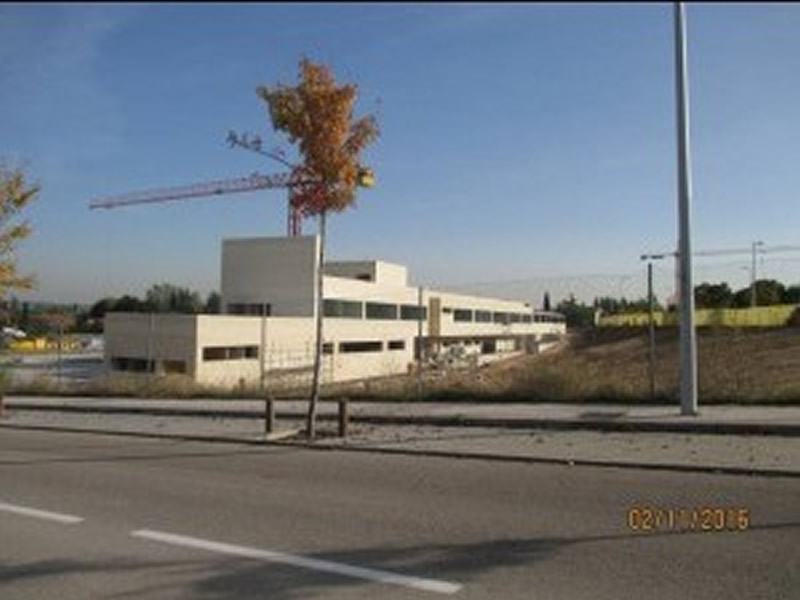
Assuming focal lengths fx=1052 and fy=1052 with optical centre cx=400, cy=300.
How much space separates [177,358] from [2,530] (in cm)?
5161

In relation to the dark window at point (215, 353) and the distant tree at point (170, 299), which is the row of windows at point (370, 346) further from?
the distant tree at point (170, 299)

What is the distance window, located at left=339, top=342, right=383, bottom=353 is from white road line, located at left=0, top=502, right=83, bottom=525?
66.2 m

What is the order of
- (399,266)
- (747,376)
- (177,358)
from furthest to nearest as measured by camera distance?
1. (399,266)
2. (177,358)
3. (747,376)

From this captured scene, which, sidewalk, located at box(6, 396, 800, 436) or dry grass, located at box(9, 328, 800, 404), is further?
dry grass, located at box(9, 328, 800, 404)

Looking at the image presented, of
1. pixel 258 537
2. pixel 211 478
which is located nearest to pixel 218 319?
pixel 211 478

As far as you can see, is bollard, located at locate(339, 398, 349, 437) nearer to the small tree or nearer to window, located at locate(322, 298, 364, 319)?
the small tree

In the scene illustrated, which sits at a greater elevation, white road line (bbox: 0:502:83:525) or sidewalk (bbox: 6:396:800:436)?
sidewalk (bbox: 6:396:800:436)

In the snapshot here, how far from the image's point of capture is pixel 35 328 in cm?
10438

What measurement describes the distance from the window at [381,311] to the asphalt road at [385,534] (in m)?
72.3

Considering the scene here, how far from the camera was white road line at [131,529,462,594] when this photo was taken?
7414mm

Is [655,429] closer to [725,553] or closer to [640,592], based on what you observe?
[725,553]

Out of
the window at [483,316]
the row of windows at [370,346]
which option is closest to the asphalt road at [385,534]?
the row of windows at [370,346]

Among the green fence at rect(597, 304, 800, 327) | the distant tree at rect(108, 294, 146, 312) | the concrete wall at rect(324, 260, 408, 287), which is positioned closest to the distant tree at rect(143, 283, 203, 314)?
the distant tree at rect(108, 294, 146, 312)

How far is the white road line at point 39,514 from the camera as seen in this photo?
10.2 metres
